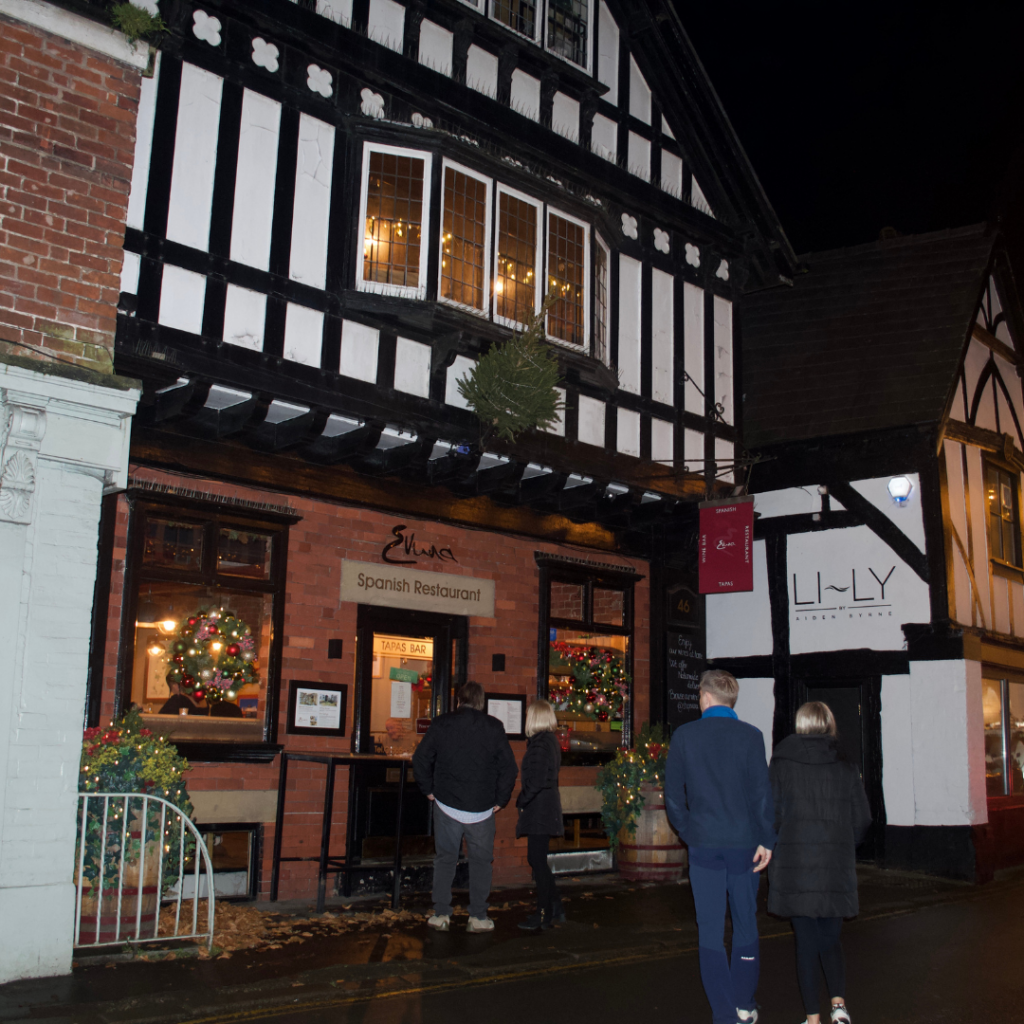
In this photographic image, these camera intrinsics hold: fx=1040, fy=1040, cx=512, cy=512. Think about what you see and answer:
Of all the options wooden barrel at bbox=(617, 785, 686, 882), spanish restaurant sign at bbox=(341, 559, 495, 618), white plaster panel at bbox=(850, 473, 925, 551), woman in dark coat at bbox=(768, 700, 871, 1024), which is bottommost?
wooden barrel at bbox=(617, 785, 686, 882)

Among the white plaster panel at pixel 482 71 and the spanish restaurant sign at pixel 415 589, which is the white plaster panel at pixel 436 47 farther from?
the spanish restaurant sign at pixel 415 589

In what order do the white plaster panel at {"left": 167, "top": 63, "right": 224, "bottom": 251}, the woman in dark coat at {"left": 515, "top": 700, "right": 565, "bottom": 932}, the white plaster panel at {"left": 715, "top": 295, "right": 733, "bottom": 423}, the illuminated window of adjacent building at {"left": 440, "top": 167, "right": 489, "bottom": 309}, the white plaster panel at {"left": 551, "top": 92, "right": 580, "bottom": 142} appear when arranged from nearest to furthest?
1. the woman in dark coat at {"left": 515, "top": 700, "right": 565, "bottom": 932}
2. the white plaster panel at {"left": 167, "top": 63, "right": 224, "bottom": 251}
3. the illuminated window of adjacent building at {"left": 440, "top": 167, "right": 489, "bottom": 309}
4. the white plaster panel at {"left": 551, "top": 92, "right": 580, "bottom": 142}
5. the white plaster panel at {"left": 715, "top": 295, "right": 733, "bottom": 423}

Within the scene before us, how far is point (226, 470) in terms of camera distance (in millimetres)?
9805

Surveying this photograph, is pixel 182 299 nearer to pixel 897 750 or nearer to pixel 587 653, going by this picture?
pixel 587 653

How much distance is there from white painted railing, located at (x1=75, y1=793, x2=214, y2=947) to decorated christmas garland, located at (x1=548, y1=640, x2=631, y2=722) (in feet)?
19.9

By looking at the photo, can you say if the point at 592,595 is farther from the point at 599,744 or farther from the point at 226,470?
the point at 226,470

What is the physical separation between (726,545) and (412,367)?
4.68m

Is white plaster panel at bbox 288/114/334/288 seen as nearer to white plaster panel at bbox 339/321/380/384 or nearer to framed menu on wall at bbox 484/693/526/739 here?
white plaster panel at bbox 339/321/380/384

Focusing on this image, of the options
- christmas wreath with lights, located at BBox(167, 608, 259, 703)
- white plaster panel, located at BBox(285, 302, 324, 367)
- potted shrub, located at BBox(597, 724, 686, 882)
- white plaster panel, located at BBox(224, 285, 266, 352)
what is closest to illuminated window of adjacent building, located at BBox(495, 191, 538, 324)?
white plaster panel, located at BBox(285, 302, 324, 367)

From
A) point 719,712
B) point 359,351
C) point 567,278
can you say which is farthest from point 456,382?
point 719,712

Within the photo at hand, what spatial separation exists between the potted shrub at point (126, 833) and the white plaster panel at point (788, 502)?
9.56 meters

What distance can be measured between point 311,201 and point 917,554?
8.70 m

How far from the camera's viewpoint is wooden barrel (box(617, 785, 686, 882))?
1145 centimetres

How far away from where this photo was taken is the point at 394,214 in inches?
417
